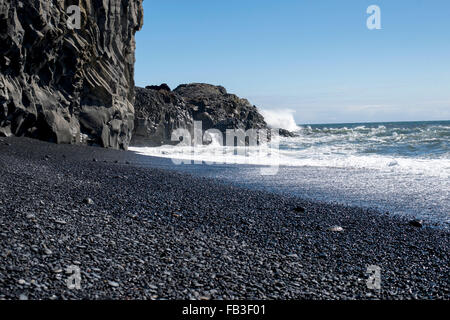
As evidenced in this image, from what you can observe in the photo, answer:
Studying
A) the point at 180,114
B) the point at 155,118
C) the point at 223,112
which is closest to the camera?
the point at 155,118

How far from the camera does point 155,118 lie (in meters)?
34.2

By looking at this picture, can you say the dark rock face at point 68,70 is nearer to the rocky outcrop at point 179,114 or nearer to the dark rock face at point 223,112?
the rocky outcrop at point 179,114

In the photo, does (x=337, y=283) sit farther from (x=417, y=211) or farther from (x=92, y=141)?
(x=92, y=141)

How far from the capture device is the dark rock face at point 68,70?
55.9 ft

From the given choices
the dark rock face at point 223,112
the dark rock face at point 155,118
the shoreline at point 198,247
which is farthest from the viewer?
the dark rock face at point 223,112

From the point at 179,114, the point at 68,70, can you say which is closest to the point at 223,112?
the point at 179,114

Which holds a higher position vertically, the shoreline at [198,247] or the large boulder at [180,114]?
the large boulder at [180,114]

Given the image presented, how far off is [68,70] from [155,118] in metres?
13.6

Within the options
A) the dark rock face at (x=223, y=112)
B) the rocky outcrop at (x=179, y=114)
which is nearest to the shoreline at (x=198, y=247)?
the rocky outcrop at (x=179, y=114)

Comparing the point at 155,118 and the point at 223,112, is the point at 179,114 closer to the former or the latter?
the point at 155,118

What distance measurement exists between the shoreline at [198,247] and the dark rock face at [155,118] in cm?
2330

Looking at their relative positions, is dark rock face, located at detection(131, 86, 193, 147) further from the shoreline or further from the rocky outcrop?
the shoreline

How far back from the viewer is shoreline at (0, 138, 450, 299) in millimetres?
4281

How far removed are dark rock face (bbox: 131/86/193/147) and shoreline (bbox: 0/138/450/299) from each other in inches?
917
